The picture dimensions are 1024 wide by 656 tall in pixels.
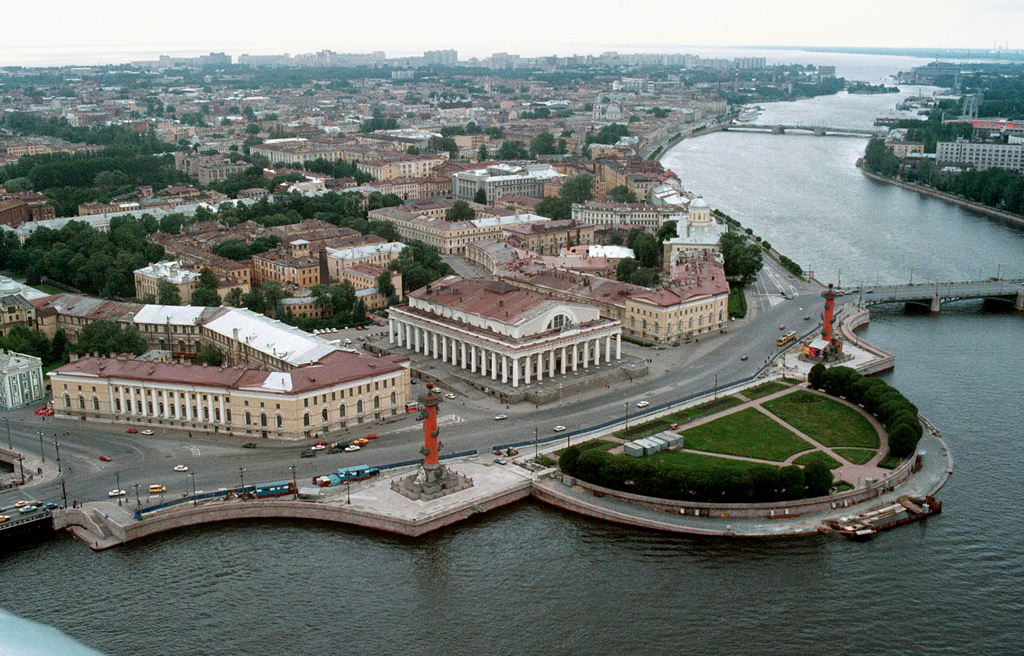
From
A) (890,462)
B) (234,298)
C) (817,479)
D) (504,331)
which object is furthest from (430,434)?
(234,298)

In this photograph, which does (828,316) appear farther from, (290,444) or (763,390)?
(290,444)

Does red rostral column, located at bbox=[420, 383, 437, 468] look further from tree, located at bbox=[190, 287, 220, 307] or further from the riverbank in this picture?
the riverbank

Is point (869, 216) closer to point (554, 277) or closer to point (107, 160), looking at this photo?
point (554, 277)

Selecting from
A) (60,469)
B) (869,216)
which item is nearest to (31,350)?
(60,469)

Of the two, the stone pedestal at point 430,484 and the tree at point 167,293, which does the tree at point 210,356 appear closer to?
the tree at point 167,293

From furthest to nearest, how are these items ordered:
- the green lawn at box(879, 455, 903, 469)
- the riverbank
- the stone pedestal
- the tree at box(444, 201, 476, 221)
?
the riverbank → the tree at box(444, 201, 476, 221) → the green lawn at box(879, 455, 903, 469) → the stone pedestal

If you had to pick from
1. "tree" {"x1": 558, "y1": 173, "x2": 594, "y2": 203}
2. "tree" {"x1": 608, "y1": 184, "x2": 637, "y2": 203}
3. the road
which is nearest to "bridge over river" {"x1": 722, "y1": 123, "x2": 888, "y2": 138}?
"tree" {"x1": 608, "y1": 184, "x2": 637, "y2": 203}
